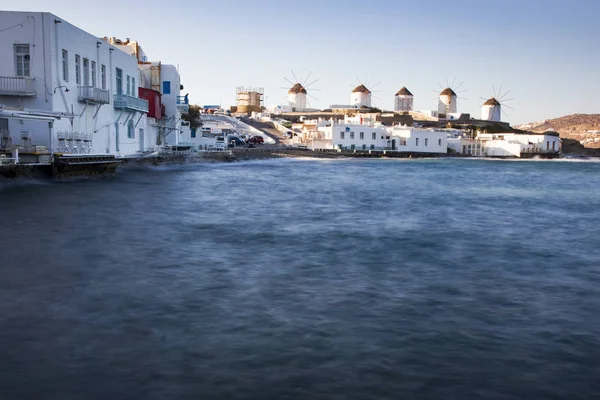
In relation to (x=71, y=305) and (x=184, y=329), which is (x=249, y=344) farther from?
(x=71, y=305)

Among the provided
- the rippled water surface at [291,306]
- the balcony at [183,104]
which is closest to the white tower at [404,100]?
the balcony at [183,104]

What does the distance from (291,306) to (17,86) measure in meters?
21.7

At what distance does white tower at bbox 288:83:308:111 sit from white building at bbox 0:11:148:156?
93.2m

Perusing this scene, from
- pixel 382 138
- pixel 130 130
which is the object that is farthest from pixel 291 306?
pixel 382 138

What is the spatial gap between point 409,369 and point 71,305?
5046 millimetres

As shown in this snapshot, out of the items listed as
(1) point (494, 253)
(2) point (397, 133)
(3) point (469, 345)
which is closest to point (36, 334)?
(3) point (469, 345)

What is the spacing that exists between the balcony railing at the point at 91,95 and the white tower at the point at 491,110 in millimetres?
103723

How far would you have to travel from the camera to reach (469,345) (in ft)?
24.3

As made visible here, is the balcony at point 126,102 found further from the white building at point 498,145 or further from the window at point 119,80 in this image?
the white building at point 498,145

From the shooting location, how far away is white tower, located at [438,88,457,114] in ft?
400

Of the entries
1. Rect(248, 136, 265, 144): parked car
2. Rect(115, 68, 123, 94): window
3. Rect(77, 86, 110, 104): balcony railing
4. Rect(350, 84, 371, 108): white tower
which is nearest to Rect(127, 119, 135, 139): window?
Rect(115, 68, 123, 94): window

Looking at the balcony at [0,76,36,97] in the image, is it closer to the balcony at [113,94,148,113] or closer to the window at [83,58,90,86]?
the window at [83,58,90,86]

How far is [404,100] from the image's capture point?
122 metres

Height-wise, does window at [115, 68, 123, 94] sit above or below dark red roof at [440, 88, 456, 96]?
below
